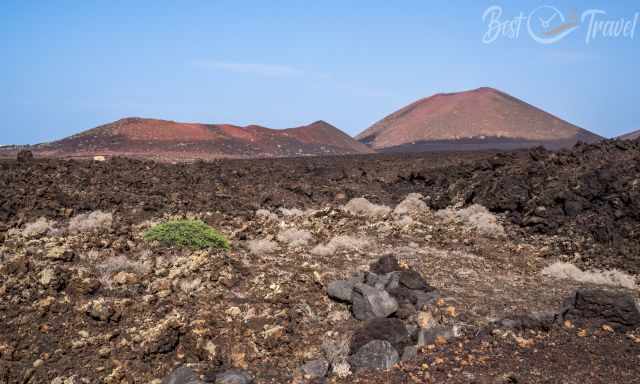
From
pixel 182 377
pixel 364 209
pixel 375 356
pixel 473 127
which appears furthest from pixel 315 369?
pixel 473 127

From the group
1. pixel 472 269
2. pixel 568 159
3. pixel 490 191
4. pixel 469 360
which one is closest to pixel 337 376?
pixel 469 360

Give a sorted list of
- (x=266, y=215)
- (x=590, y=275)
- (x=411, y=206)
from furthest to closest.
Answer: (x=411, y=206), (x=266, y=215), (x=590, y=275)

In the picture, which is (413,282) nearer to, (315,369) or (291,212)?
(315,369)

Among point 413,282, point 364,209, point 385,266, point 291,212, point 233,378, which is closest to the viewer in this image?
point 233,378

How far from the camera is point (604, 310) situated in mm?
6582

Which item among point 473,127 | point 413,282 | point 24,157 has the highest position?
point 473,127

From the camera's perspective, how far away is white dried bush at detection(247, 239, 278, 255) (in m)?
9.91

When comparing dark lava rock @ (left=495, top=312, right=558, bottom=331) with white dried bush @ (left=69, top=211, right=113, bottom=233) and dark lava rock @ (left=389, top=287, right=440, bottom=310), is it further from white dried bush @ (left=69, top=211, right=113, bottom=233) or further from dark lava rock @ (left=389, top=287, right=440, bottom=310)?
white dried bush @ (left=69, top=211, right=113, bottom=233)

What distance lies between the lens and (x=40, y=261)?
27.7ft

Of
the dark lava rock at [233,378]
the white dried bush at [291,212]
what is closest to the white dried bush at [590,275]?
the dark lava rock at [233,378]

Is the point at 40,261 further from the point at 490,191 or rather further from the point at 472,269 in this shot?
the point at 490,191

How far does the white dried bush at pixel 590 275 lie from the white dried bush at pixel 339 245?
3.06 m

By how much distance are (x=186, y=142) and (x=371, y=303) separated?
2895 centimetres

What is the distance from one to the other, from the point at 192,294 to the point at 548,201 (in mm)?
8388
